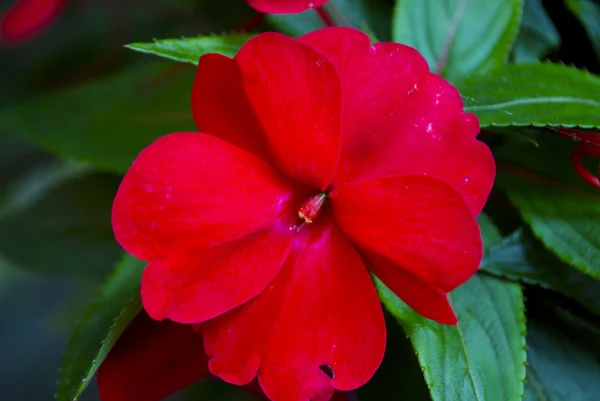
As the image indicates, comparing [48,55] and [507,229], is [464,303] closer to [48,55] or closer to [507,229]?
[507,229]

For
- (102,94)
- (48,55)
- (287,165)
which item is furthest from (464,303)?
(48,55)

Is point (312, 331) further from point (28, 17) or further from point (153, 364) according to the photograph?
point (28, 17)

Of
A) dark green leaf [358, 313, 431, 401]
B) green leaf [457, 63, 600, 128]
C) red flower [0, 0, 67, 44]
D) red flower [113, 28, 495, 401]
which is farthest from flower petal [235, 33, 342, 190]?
red flower [0, 0, 67, 44]

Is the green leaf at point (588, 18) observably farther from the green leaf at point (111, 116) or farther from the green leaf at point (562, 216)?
the green leaf at point (111, 116)

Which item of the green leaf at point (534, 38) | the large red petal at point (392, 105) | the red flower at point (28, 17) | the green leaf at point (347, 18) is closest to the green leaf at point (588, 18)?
the green leaf at point (534, 38)

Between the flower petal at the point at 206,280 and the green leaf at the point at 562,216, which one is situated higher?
the flower petal at the point at 206,280
